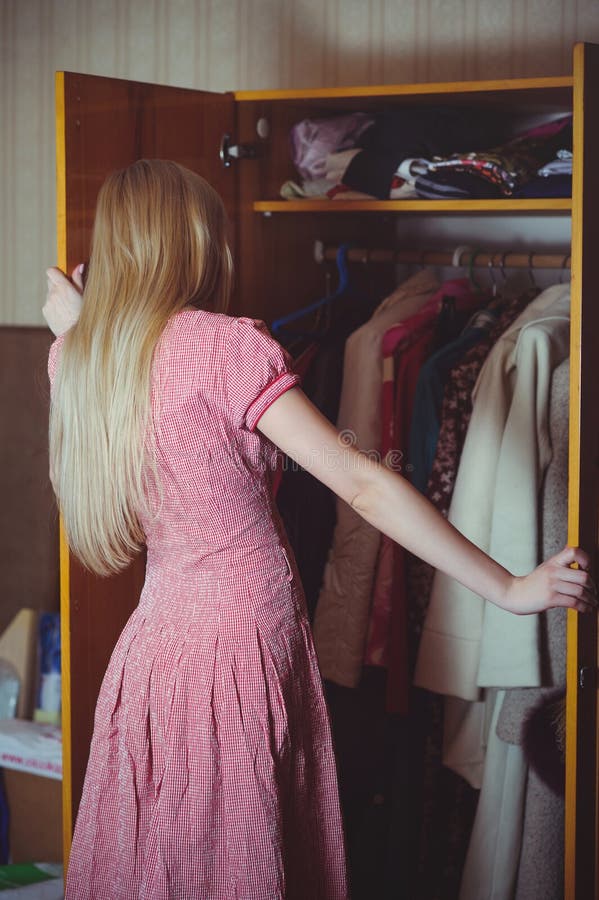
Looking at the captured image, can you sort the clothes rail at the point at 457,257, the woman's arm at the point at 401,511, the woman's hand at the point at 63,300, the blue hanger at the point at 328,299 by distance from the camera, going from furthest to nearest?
the blue hanger at the point at 328,299 → the clothes rail at the point at 457,257 → the woman's hand at the point at 63,300 → the woman's arm at the point at 401,511

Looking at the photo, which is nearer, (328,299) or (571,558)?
(571,558)

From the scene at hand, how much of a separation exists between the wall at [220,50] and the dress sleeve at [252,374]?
56.6 inches

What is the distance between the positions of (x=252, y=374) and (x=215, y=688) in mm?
481

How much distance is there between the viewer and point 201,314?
4.57 ft

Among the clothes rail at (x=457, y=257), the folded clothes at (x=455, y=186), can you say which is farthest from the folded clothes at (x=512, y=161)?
the clothes rail at (x=457, y=257)

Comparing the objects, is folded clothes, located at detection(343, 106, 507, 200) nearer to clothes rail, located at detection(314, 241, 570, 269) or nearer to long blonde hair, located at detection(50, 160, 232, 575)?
clothes rail, located at detection(314, 241, 570, 269)

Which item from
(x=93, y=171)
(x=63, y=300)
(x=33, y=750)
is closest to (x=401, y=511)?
(x=63, y=300)

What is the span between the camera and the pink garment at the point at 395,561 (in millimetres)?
2104

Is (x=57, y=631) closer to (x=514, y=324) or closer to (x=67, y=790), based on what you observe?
(x=67, y=790)

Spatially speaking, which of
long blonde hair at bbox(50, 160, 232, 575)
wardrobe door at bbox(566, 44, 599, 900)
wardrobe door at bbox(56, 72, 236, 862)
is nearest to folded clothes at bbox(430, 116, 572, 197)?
wardrobe door at bbox(566, 44, 599, 900)

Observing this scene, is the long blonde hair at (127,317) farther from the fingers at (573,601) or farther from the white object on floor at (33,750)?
the white object on floor at (33,750)

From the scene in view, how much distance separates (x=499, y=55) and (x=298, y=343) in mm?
911

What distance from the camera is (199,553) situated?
4.92ft

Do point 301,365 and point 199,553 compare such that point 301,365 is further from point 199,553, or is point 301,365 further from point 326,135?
point 199,553
